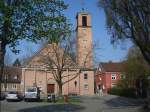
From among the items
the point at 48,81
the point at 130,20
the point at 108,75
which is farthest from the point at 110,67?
the point at 130,20

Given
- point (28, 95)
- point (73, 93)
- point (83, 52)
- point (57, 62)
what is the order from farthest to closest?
point (73, 93) < point (83, 52) < point (57, 62) < point (28, 95)

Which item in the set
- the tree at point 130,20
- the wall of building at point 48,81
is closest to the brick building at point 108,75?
the wall of building at point 48,81

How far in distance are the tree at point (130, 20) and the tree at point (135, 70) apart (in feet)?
95.6

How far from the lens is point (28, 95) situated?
187ft

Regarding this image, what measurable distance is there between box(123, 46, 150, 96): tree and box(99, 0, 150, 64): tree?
95.6ft

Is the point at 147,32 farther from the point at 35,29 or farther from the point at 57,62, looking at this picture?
the point at 57,62

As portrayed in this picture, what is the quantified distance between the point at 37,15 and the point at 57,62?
43183 mm

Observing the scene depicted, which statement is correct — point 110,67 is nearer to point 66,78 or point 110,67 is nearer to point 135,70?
point 66,78

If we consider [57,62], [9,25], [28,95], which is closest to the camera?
[9,25]

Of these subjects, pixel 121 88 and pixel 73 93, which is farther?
pixel 73 93

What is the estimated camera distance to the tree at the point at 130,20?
109 feet

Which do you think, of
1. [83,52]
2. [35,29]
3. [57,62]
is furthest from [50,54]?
[35,29]

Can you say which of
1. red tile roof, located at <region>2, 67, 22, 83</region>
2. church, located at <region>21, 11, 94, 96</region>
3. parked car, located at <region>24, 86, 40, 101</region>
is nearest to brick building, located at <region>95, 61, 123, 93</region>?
church, located at <region>21, 11, 94, 96</region>

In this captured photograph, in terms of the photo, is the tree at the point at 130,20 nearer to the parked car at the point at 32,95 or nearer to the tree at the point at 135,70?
the parked car at the point at 32,95
